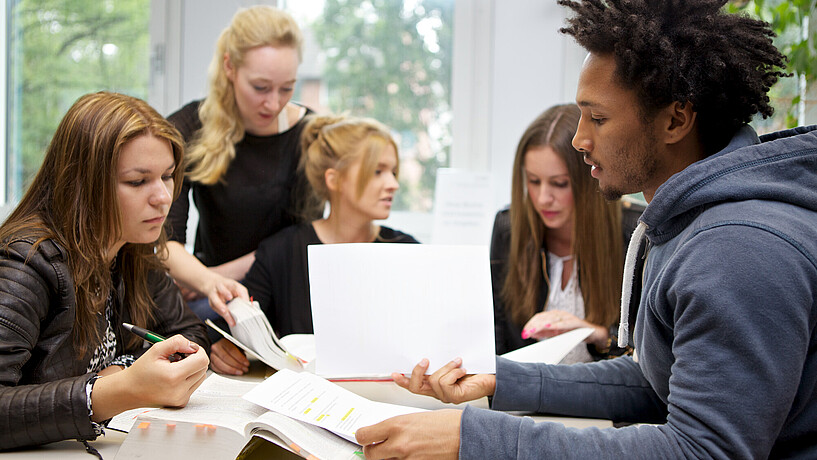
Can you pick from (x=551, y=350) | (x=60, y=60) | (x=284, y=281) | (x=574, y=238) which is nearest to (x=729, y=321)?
(x=551, y=350)

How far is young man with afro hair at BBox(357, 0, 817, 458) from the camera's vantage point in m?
0.70

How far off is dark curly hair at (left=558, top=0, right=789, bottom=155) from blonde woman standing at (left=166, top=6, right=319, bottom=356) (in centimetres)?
129

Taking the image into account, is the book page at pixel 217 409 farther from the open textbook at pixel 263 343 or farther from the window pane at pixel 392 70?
the window pane at pixel 392 70

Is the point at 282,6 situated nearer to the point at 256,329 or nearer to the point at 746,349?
the point at 256,329

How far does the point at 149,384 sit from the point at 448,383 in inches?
17.1

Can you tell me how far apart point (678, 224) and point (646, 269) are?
0.39 feet

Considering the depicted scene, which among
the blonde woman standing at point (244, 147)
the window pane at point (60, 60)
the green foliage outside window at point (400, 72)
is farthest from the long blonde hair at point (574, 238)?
the window pane at point (60, 60)

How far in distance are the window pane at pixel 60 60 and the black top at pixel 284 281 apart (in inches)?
63.6

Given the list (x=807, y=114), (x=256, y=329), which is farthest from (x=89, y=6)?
(x=807, y=114)

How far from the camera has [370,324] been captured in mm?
1076

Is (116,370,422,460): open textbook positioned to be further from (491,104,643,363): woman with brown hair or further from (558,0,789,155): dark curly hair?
(491,104,643,363): woman with brown hair

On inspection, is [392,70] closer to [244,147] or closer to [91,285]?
[244,147]

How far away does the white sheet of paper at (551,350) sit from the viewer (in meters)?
1.28

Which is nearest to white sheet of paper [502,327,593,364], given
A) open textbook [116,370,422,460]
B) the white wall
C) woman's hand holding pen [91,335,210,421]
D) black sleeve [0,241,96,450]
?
open textbook [116,370,422,460]
